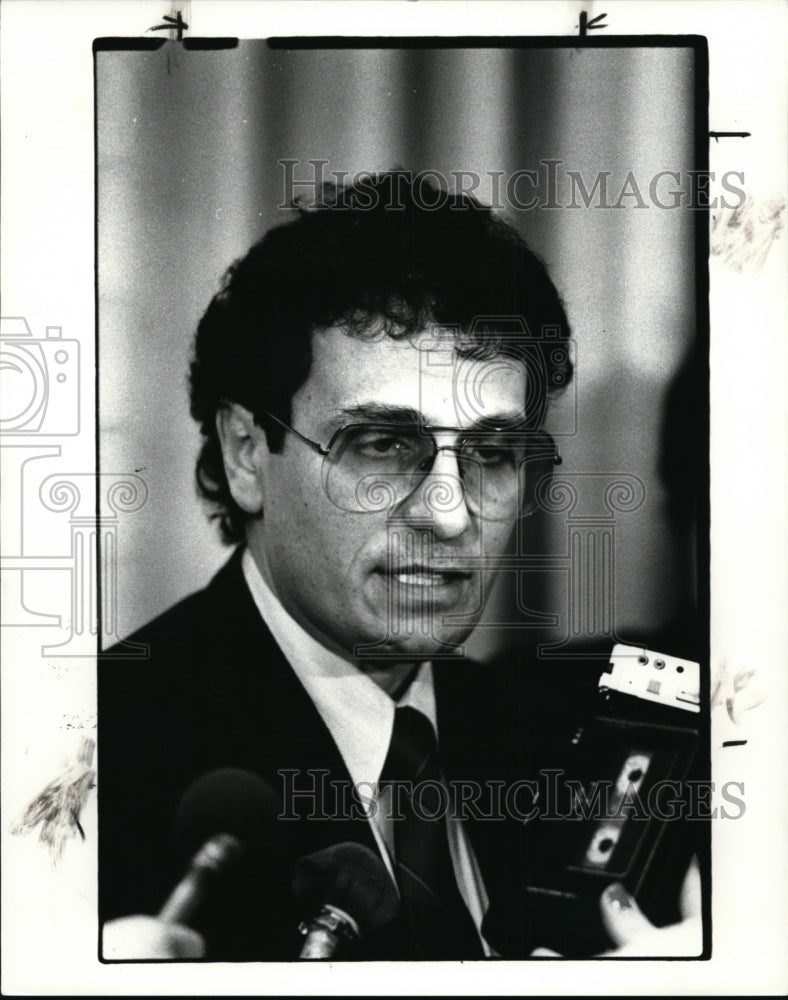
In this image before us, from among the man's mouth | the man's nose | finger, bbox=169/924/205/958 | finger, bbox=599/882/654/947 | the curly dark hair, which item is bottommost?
finger, bbox=169/924/205/958

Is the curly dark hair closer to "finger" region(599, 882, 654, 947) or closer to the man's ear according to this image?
the man's ear

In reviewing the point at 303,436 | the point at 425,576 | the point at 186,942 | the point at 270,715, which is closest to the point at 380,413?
the point at 303,436

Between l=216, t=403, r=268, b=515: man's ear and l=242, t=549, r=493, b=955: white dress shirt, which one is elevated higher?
Result: l=216, t=403, r=268, b=515: man's ear

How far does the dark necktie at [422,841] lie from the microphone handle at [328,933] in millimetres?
93

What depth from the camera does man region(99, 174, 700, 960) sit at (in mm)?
1745

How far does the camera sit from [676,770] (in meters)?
1.80

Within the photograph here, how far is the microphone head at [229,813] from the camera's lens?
1764mm

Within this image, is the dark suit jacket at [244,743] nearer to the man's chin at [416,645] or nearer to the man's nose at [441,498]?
the man's chin at [416,645]

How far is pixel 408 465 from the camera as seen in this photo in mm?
1742

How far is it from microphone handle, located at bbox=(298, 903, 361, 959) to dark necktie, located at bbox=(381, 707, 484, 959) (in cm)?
9

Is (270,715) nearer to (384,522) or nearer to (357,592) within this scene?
(357,592)

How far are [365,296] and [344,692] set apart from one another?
24.4 inches

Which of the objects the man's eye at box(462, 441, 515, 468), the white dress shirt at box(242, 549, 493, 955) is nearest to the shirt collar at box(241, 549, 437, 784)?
the white dress shirt at box(242, 549, 493, 955)

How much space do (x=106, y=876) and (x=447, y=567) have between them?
0.73m
